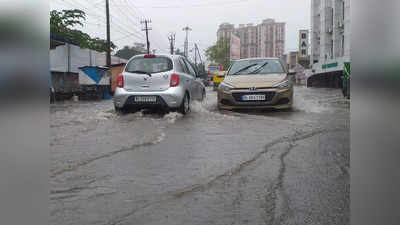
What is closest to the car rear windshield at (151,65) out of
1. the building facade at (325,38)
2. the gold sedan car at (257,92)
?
the gold sedan car at (257,92)

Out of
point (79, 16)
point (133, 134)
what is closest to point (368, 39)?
point (133, 134)

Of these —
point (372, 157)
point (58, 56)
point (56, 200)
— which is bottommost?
point (56, 200)

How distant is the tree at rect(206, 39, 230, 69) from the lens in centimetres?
9094

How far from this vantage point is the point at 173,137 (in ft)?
21.1

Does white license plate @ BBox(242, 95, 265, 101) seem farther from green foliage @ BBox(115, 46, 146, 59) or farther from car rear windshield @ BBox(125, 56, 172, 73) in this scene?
green foliage @ BBox(115, 46, 146, 59)

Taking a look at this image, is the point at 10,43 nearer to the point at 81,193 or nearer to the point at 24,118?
the point at 24,118

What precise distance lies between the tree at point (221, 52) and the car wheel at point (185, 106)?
265 feet

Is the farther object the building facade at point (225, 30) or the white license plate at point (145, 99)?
the building facade at point (225, 30)

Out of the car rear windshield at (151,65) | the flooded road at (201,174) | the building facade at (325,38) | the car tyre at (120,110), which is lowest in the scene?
the flooded road at (201,174)

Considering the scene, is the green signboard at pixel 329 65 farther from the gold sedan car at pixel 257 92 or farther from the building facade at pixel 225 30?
the building facade at pixel 225 30

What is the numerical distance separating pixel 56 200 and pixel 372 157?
2.73 metres

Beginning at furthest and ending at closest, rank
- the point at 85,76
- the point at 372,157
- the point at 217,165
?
the point at 85,76 → the point at 217,165 → the point at 372,157

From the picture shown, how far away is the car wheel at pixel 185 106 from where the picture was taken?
9413 mm

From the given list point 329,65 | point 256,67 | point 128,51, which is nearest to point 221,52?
point 128,51
